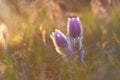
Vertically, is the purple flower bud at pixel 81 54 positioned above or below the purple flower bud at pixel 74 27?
below

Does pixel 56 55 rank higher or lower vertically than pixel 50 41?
lower

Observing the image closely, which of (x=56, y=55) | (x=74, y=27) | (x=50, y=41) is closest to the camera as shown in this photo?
(x=74, y=27)

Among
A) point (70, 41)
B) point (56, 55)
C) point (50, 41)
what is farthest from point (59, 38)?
point (50, 41)

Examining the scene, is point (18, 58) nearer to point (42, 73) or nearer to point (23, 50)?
point (23, 50)

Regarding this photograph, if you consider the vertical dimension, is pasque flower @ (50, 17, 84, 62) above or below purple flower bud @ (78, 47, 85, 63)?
above

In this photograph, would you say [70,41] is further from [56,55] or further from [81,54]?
[56,55]

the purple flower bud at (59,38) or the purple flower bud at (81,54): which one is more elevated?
the purple flower bud at (59,38)

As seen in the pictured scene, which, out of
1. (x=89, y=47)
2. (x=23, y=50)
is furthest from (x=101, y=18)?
(x=23, y=50)
